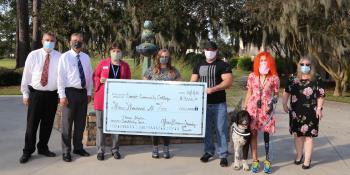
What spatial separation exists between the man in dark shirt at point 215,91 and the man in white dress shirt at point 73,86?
59.3 inches

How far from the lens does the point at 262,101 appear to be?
5.91 meters

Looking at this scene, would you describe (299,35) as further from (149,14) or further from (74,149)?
(74,149)

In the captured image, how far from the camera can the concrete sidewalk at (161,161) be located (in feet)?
19.5

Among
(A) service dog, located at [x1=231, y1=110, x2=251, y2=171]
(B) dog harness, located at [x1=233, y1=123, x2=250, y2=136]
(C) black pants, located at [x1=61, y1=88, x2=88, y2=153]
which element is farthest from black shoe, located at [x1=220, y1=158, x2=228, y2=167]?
(C) black pants, located at [x1=61, y1=88, x2=88, y2=153]

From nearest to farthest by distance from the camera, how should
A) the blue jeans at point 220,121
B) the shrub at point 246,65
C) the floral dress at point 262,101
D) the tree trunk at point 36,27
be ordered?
the floral dress at point 262,101 → the blue jeans at point 220,121 → the tree trunk at point 36,27 → the shrub at point 246,65

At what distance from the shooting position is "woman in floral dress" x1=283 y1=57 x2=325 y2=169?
6074 millimetres

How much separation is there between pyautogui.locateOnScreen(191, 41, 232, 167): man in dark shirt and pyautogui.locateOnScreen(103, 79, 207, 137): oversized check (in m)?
0.17

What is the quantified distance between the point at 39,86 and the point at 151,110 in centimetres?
154

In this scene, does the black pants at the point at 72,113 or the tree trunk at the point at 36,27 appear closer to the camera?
the black pants at the point at 72,113

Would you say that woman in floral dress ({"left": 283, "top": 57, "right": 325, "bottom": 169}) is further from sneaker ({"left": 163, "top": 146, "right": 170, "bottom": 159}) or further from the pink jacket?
the pink jacket

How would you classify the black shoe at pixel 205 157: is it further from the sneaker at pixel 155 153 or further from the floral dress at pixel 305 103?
the floral dress at pixel 305 103

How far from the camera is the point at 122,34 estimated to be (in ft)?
72.2

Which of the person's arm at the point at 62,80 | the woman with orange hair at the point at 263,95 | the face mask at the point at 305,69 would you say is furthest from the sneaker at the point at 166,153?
the face mask at the point at 305,69

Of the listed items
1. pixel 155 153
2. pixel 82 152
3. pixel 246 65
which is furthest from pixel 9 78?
pixel 246 65
